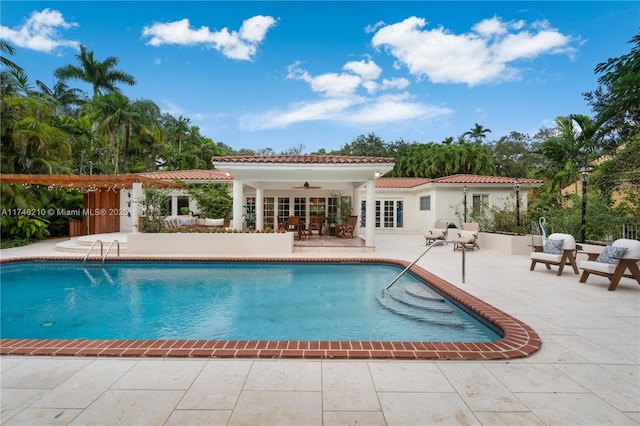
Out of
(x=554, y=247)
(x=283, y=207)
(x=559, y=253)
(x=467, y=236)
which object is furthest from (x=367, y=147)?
(x=559, y=253)

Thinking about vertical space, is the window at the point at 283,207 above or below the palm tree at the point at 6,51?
below

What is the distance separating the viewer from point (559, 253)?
26.6 feet

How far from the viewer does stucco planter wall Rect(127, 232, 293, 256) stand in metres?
11.1

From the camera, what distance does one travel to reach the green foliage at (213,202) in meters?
16.2

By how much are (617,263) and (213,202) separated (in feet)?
49.2

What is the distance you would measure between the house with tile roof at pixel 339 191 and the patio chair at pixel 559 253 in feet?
17.2

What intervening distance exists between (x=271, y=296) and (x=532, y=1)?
13016mm

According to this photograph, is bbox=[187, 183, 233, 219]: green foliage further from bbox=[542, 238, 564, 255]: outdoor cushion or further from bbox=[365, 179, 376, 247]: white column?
bbox=[542, 238, 564, 255]: outdoor cushion

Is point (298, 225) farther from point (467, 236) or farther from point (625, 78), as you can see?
point (625, 78)

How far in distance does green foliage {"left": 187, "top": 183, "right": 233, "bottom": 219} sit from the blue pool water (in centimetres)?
674

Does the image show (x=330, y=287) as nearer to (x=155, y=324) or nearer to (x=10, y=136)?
(x=155, y=324)

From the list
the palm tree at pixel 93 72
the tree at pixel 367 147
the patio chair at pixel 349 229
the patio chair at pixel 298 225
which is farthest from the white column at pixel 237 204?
the tree at pixel 367 147

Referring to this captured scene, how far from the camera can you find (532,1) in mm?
11164

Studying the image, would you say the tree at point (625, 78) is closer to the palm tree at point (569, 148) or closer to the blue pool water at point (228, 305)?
the blue pool water at point (228, 305)
